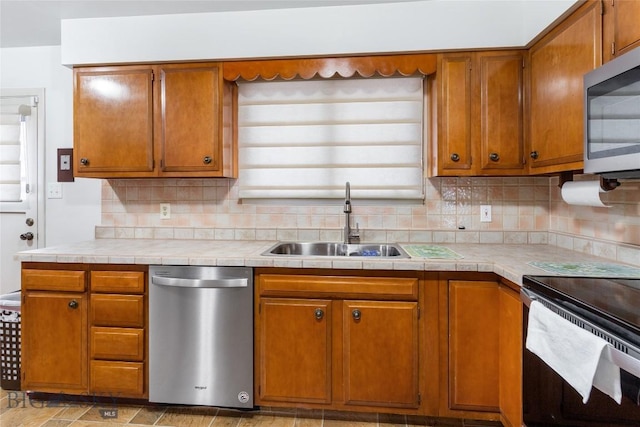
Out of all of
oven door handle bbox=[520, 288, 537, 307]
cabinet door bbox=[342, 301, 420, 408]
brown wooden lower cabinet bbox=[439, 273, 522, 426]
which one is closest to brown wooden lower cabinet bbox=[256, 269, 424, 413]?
cabinet door bbox=[342, 301, 420, 408]

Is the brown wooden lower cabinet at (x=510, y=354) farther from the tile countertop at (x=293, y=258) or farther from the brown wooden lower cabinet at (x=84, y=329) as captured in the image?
the brown wooden lower cabinet at (x=84, y=329)

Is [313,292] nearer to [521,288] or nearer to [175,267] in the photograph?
[175,267]

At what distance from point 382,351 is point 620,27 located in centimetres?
168

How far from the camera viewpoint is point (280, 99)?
257cm

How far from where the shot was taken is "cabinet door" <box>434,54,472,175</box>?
2.18 metres

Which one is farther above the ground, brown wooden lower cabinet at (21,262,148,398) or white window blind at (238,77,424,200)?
white window blind at (238,77,424,200)

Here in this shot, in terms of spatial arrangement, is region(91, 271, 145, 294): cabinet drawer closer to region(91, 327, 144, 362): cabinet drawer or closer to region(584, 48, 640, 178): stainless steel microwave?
region(91, 327, 144, 362): cabinet drawer

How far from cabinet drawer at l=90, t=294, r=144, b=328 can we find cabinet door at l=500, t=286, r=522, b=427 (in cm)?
181

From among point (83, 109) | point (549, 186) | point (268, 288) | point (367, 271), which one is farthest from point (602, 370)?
point (83, 109)

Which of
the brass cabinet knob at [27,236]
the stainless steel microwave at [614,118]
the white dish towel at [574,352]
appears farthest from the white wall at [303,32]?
the white dish towel at [574,352]

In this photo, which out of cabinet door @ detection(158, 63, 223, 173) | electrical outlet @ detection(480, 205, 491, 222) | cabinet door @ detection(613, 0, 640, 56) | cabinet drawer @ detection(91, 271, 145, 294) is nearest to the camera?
cabinet door @ detection(613, 0, 640, 56)

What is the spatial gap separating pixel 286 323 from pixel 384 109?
1511 mm

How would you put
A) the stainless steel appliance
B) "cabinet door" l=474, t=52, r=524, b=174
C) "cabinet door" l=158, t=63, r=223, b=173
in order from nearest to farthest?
the stainless steel appliance, "cabinet door" l=474, t=52, r=524, b=174, "cabinet door" l=158, t=63, r=223, b=173

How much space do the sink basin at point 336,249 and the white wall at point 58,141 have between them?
1.44 m
